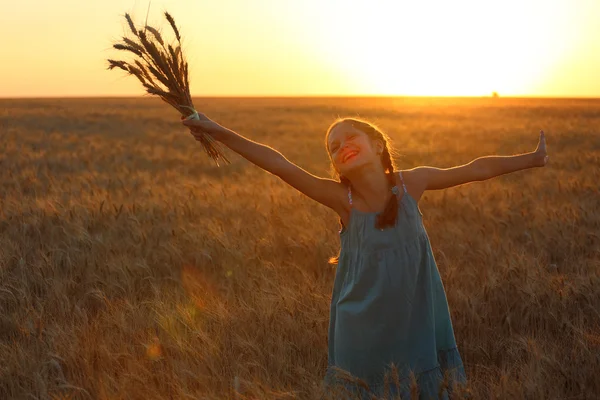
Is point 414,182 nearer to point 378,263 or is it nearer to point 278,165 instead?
point 378,263

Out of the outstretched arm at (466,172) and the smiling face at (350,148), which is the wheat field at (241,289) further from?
the smiling face at (350,148)

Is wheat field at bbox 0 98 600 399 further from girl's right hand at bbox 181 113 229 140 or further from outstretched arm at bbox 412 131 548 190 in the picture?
girl's right hand at bbox 181 113 229 140

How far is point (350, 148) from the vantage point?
2318mm

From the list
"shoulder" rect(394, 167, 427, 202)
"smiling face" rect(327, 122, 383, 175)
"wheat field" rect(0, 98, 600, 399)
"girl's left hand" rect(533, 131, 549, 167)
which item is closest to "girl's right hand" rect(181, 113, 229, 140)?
"smiling face" rect(327, 122, 383, 175)

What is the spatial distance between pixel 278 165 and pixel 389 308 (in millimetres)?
679

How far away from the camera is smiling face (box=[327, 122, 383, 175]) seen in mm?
2307

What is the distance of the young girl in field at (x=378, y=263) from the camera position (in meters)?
2.27

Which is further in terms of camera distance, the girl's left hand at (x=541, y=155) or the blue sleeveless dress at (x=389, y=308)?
the girl's left hand at (x=541, y=155)

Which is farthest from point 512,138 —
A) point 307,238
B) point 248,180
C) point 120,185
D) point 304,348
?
point 304,348

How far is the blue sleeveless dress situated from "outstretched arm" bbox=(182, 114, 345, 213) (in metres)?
0.12

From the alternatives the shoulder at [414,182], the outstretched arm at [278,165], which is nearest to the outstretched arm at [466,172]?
the shoulder at [414,182]

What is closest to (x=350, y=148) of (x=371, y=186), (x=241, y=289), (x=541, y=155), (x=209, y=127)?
(x=371, y=186)

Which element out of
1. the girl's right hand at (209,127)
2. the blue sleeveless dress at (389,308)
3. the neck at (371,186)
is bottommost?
the blue sleeveless dress at (389,308)

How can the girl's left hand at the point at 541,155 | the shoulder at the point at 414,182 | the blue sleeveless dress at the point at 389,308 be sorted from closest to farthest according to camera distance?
the blue sleeveless dress at the point at 389,308, the shoulder at the point at 414,182, the girl's left hand at the point at 541,155
